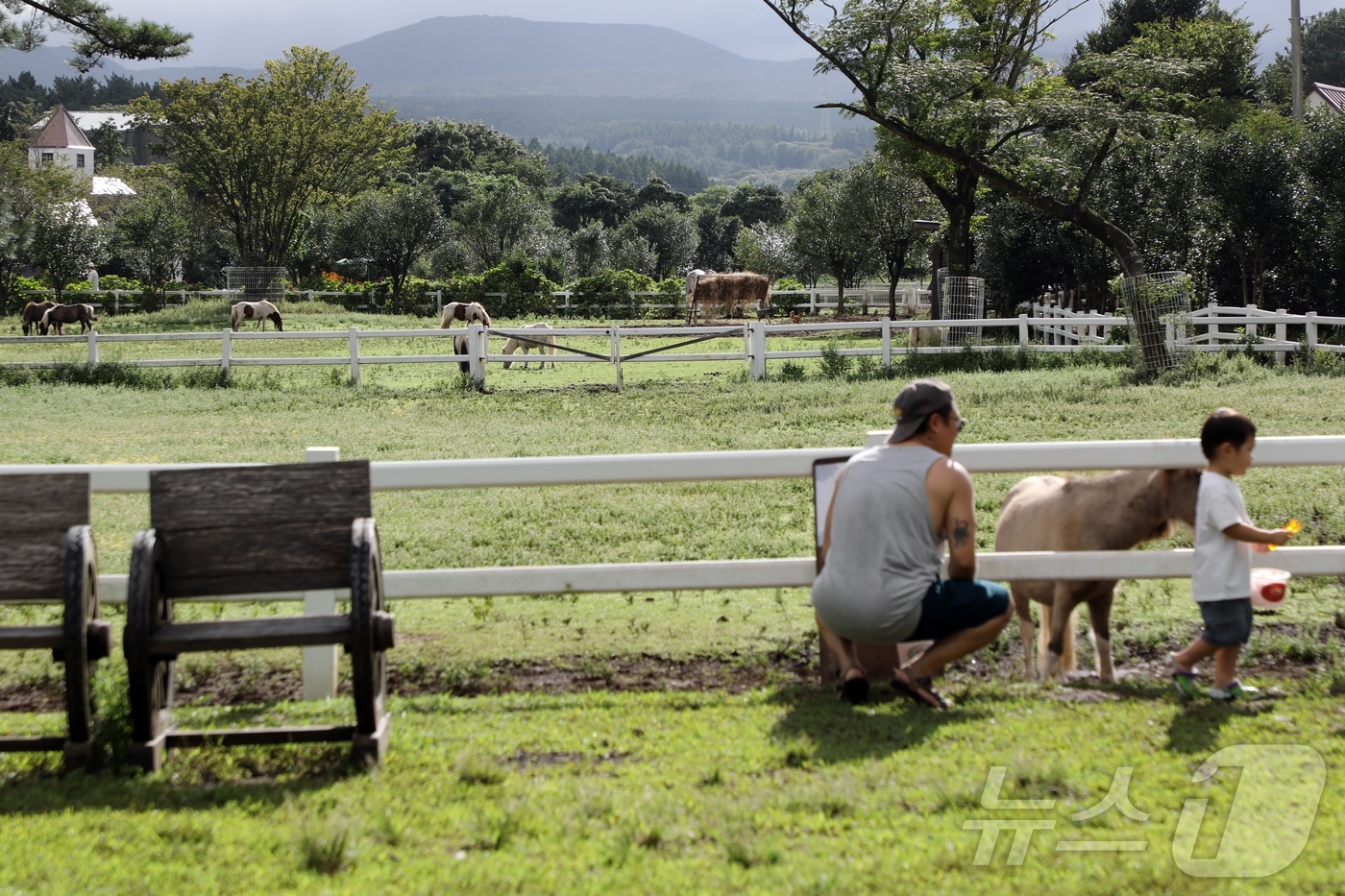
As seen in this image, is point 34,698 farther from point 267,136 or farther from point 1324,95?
point 1324,95

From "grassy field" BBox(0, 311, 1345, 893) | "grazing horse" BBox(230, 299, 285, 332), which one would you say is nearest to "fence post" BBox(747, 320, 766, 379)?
"grassy field" BBox(0, 311, 1345, 893)

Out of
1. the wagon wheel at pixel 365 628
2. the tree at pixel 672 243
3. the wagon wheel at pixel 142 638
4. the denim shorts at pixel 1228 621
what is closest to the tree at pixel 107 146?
the tree at pixel 672 243

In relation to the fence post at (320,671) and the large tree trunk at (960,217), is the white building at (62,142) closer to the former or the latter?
the large tree trunk at (960,217)

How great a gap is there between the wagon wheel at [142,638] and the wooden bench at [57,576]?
0.51 ft

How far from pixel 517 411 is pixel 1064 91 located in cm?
1178

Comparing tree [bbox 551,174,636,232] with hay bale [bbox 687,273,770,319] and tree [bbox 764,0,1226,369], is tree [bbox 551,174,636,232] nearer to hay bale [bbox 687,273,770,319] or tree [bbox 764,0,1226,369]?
hay bale [bbox 687,273,770,319]

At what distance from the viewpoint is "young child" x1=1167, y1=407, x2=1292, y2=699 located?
4.17 meters

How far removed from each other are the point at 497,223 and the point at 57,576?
4769 cm

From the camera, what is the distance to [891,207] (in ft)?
128

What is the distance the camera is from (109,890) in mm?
2908

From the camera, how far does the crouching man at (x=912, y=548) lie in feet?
13.1

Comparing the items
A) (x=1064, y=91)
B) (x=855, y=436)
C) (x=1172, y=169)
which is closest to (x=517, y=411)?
(x=855, y=436)

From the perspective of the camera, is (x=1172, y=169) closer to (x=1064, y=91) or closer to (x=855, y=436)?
(x=1064, y=91)

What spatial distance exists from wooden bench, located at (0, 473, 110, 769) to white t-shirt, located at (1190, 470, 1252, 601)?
148 inches
